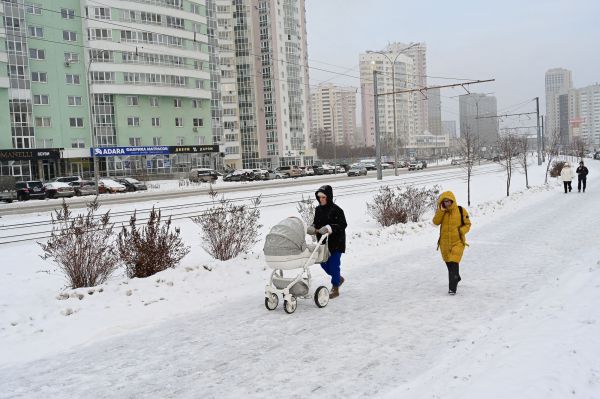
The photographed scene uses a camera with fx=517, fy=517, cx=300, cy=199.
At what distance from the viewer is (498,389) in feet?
13.7

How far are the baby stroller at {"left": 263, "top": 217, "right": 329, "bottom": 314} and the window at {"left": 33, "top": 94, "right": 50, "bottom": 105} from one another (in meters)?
58.1

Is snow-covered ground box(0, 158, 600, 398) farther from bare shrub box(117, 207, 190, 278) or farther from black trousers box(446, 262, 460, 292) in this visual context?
bare shrub box(117, 207, 190, 278)

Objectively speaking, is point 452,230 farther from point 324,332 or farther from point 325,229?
point 324,332

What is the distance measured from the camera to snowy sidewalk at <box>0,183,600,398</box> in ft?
16.1

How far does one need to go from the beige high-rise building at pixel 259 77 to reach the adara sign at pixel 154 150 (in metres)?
24.1

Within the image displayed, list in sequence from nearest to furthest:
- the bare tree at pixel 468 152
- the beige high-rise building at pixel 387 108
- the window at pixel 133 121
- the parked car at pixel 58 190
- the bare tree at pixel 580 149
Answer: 1. the bare tree at pixel 468 152
2. the parked car at pixel 58 190
3. the bare tree at pixel 580 149
4. the window at pixel 133 121
5. the beige high-rise building at pixel 387 108

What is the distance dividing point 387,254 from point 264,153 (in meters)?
84.1

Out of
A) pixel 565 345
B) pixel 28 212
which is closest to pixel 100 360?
pixel 565 345

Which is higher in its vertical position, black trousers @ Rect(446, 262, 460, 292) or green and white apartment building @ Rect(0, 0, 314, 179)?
green and white apartment building @ Rect(0, 0, 314, 179)

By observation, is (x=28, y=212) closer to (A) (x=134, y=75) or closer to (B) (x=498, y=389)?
(B) (x=498, y=389)

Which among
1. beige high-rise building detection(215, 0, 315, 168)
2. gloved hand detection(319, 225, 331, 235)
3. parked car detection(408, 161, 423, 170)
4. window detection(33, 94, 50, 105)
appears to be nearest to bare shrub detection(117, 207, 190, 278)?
gloved hand detection(319, 225, 331, 235)

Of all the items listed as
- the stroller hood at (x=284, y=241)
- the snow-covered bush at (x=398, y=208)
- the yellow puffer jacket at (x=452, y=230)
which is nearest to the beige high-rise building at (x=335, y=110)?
the snow-covered bush at (x=398, y=208)

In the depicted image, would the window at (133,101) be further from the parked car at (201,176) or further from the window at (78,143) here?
the parked car at (201,176)

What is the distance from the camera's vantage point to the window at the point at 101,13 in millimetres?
58219
